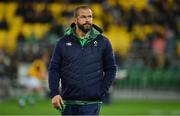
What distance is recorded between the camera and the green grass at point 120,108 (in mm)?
21250

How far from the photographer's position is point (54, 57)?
894 centimetres

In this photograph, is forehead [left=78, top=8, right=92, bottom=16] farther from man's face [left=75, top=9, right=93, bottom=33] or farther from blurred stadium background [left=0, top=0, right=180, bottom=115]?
blurred stadium background [left=0, top=0, right=180, bottom=115]

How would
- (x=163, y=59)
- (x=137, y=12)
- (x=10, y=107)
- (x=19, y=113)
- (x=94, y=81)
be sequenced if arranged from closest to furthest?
(x=94, y=81) < (x=19, y=113) < (x=10, y=107) < (x=163, y=59) < (x=137, y=12)

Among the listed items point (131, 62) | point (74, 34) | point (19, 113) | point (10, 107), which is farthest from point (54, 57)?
point (131, 62)

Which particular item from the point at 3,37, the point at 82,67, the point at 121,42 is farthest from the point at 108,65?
the point at 3,37

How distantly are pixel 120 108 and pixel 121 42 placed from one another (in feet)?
17.7

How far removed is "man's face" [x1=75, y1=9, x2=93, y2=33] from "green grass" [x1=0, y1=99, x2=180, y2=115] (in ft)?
39.1

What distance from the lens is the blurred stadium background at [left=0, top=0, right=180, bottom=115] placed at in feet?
86.2

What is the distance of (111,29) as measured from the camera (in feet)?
93.6

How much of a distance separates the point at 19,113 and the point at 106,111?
2.69m

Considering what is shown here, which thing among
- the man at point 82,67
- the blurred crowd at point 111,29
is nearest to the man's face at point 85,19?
the man at point 82,67

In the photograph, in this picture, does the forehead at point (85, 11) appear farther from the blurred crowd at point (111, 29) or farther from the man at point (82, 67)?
the blurred crowd at point (111, 29)

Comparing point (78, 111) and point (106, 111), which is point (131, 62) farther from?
point (78, 111)

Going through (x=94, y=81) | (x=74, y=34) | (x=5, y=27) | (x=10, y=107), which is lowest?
(x=10, y=107)
